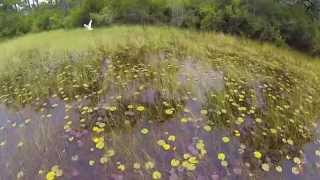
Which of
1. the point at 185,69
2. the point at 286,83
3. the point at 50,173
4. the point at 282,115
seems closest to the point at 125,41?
the point at 185,69

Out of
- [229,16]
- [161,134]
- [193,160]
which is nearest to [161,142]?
[161,134]

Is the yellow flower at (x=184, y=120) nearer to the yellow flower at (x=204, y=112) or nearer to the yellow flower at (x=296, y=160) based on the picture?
the yellow flower at (x=204, y=112)

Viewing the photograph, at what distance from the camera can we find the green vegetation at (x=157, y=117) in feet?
13.1

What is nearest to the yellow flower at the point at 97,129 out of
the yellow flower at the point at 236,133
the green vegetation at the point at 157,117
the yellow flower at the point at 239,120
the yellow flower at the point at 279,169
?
the green vegetation at the point at 157,117

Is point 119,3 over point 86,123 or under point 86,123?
over

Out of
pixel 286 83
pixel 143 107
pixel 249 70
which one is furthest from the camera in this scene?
pixel 249 70

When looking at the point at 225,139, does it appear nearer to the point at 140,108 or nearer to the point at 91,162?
the point at 140,108

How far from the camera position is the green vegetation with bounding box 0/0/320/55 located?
11.4 metres

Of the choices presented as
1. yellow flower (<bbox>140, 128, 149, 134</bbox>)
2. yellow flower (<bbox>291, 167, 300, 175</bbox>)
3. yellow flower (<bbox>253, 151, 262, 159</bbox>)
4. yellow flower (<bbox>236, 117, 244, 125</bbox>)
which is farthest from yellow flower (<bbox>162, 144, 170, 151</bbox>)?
yellow flower (<bbox>291, 167, 300, 175</bbox>)

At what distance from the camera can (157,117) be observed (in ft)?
16.2

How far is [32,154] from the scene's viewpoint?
4227mm

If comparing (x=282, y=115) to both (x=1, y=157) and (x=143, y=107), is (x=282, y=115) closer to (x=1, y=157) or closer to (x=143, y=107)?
(x=143, y=107)

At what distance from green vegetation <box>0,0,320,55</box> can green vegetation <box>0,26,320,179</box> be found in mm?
3185

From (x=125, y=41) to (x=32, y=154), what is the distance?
21.5 feet
